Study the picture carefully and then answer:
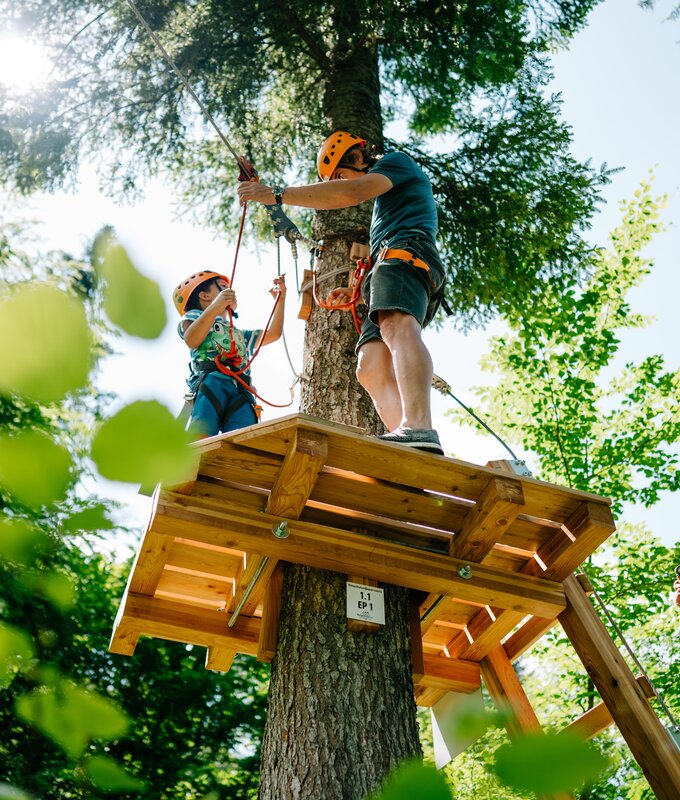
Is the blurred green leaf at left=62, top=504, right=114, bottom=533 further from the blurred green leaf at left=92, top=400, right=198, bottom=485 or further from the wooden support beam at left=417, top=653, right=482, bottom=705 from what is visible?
the wooden support beam at left=417, top=653, right=482, bottom=705

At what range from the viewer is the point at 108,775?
634 millimetres

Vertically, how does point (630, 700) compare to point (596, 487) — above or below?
below

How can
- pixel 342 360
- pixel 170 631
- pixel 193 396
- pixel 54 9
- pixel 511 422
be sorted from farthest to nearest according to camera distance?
pixel 511 422 < pixel 54 9 < pixel 342 360 < pixel 193 396 < pixel 170 631

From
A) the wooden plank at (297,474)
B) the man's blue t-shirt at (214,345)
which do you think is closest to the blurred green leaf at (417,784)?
the wooden plank at (297,474)

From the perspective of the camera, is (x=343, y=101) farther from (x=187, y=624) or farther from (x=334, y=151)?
(x=187, y=624)

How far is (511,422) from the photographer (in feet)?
29.1

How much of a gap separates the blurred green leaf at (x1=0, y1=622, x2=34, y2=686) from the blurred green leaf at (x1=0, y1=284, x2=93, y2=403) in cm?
42

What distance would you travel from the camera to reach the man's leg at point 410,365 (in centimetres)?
267

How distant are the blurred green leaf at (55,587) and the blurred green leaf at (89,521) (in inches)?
9.0

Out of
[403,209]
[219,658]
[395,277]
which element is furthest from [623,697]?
[403,209]

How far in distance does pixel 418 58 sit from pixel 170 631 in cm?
551

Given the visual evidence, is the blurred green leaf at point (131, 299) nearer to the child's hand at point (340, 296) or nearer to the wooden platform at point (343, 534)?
the wooden platform at point (343, 534)

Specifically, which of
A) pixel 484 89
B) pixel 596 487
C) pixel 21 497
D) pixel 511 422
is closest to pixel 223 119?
pixel 484 89

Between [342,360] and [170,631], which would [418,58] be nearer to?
[342,360]
